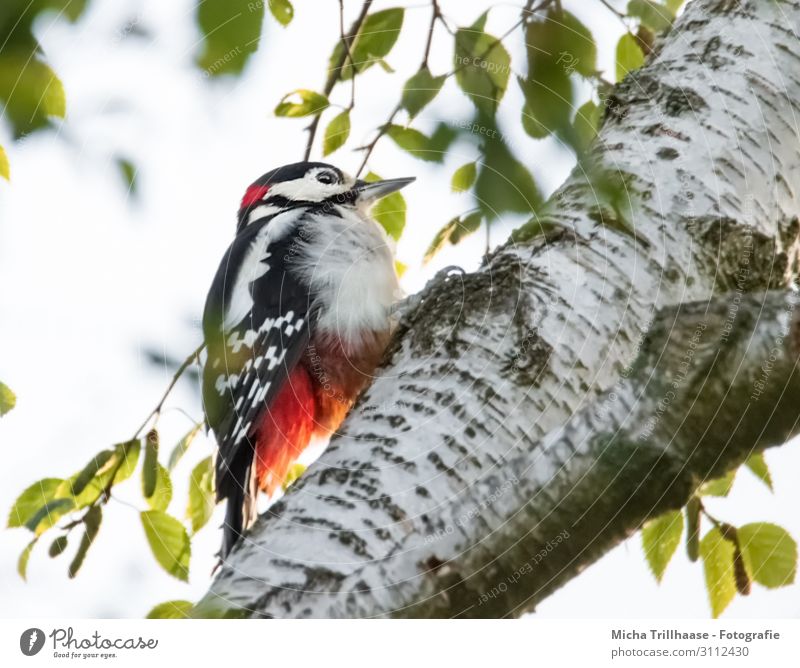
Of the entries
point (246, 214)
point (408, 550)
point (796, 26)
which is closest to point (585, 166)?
point (408, 550)

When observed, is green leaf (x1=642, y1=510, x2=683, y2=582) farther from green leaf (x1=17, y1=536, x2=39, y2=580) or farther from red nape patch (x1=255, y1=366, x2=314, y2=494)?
green leaf (x1=17, y1=536, x2=39, y2=580)

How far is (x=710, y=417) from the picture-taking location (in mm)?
924

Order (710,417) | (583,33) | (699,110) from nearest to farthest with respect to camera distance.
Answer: (710,417)
(583,33)
(699,110)

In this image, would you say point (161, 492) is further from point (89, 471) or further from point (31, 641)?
point (31, 641)

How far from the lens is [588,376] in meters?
1.16

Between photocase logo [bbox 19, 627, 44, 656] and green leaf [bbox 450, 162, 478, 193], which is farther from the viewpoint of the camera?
photocase logo [bbox 19, 627, 44, 656]

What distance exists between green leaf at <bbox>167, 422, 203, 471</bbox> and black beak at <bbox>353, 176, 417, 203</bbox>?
61 centimetres

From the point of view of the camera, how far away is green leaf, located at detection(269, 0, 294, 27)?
3.85 ft

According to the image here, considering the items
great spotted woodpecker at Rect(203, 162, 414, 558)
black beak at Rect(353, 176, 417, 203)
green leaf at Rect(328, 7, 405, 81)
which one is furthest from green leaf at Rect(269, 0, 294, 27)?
great spotted woodpecker at Rect(203, 162, 414, 558)

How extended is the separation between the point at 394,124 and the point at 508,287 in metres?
0.29

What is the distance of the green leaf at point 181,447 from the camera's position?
1.57m

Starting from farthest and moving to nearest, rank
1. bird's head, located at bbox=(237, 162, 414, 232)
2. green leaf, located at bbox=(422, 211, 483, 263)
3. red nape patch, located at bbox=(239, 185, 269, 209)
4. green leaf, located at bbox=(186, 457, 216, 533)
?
red nape patch, located at bbox=(239, 185, 269, 209), bird's head, located at bbox=(237, 162, 414, 232), green leaf, located at bbox=(186, 457, 216, 533), green leaf, located at bbox=(422, 211, 483, 263)

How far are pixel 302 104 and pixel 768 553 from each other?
100cm

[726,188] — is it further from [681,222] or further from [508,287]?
[508,287]
